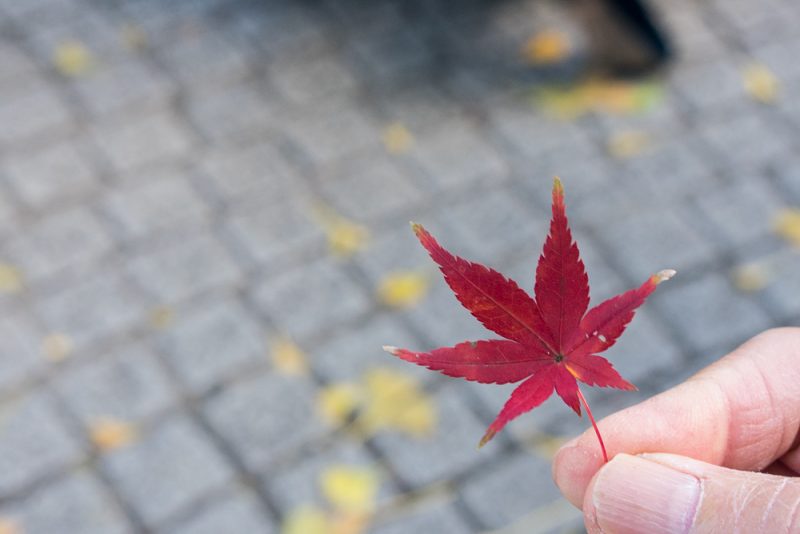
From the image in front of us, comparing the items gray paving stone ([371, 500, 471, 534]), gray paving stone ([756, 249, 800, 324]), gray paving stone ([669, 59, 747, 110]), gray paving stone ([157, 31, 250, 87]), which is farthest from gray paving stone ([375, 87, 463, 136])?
gray paving stone ([371, 500, 471, 534])

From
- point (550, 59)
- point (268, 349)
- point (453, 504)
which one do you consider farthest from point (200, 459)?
point (550, 59)

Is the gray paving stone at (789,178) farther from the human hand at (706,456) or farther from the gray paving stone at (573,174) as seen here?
the human hand at (706,456)

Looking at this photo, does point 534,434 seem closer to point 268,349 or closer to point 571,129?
point 268,349

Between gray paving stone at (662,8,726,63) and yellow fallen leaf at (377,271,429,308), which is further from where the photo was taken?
gray paving stone at (662,8,726,63)

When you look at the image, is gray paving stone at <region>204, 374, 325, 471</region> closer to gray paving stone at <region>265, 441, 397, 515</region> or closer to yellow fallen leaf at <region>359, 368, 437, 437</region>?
gray paving stone at <region>265, 441, 397, 515</region>

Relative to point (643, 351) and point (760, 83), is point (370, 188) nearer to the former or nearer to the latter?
point (643, 351)
